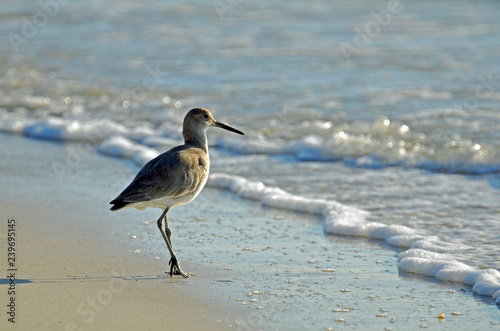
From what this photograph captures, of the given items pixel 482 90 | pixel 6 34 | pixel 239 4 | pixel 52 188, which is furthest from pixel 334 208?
pixel 239 4

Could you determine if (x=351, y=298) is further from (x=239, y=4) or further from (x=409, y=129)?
(x=239, y=4)

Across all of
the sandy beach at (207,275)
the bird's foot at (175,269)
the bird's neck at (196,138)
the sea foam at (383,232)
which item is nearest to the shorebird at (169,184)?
the bird's foot at (175,269)

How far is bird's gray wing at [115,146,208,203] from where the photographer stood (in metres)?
4.90

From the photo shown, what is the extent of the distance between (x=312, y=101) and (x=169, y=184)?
545 cm

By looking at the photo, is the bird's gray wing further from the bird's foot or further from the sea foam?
the sea foam

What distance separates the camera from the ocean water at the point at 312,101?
21.0 feet

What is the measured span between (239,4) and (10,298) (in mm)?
14814

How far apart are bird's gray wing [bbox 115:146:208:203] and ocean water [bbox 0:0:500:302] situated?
129cm

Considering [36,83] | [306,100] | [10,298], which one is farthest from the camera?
[36,83]

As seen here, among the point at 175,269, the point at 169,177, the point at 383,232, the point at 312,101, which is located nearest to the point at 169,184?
the point at 169,177

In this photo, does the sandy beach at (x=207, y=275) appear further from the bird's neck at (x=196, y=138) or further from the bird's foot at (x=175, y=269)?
the bird's neck at (x=196, y=138)

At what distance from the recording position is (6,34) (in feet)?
50.0

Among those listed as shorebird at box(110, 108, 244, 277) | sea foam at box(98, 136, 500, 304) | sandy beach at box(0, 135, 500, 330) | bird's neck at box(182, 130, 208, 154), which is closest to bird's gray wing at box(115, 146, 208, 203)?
shorebird at box(110, 108, 244, 277)

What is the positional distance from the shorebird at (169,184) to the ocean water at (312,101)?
1291mm
